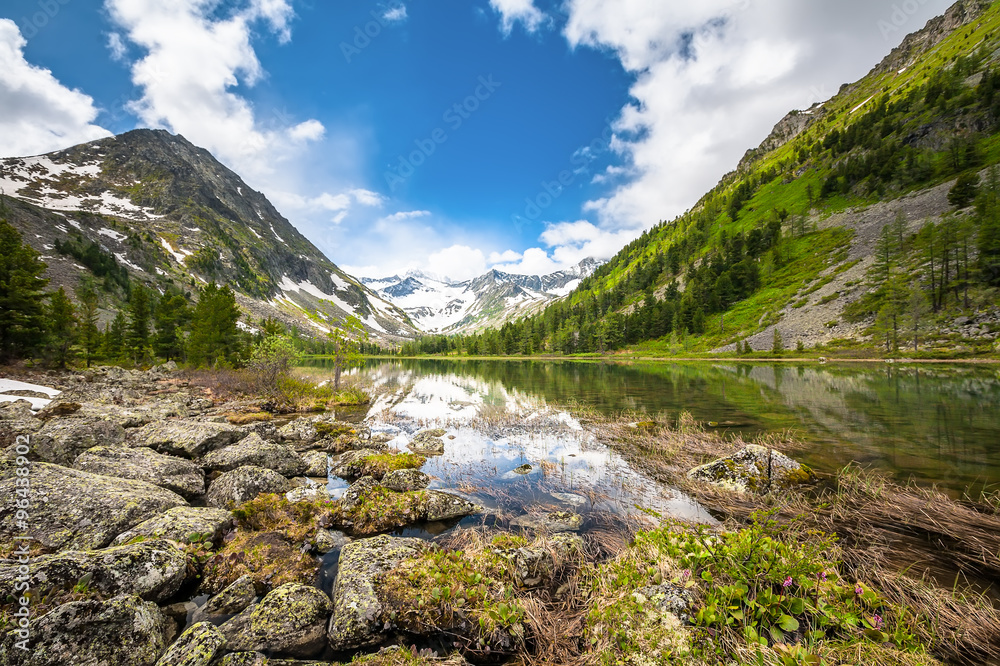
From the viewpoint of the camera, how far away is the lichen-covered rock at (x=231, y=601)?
673 centimetres

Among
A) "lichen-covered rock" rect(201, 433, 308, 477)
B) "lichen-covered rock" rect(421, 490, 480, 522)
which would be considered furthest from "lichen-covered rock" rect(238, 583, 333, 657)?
"lichen-covered rock" rect(201, 433, 308, 477)

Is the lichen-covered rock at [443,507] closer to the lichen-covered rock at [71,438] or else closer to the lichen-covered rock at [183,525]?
the lichen-covered rock at [183,525]

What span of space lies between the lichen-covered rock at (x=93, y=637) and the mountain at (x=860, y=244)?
91.8 metres

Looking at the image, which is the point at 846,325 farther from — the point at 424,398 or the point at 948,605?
the point at 948,605

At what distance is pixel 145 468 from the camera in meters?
11.9

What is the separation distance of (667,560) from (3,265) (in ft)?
170

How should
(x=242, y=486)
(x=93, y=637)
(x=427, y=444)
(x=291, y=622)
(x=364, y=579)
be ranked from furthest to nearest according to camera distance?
1. (x=427, y=444)
2. (x=242, y=486)
3. (x=364, y=579)
4. (x=291, y=622)
5. (x=93, y=637)

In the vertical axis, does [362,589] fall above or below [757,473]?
below

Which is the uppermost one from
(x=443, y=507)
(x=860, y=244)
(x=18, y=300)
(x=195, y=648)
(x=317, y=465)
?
(x=860, y=244)

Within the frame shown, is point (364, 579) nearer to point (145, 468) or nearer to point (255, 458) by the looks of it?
point (145, 468)

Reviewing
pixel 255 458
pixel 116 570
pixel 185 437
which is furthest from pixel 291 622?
pixel 185 437

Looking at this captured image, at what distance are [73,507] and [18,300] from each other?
127 feet

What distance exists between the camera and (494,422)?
2622 centimetres

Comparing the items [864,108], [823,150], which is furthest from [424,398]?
[864,108]
